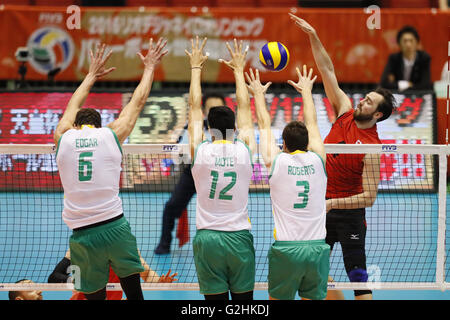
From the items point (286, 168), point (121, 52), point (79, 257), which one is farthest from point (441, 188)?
point (121, 52)

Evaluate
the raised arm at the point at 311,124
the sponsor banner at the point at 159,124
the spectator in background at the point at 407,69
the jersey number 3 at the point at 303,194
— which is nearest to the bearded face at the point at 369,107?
the raised arm at the point at 311,124

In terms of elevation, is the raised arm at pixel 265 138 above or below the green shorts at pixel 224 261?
above

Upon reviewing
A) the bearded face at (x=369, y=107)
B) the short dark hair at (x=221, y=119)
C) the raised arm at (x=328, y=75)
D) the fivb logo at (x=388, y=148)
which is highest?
the raised arm at (x=328, y=75)

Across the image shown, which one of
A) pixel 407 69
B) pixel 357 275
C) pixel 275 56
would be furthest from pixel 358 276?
pixel 407 69

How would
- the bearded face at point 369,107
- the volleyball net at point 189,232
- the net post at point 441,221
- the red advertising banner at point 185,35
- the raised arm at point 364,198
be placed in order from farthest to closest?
the red advertising banner at point 185,35 → the net post at point 441,221 → the volleyball net at point 189,232 → the bearded face at point 369,107 → the raised arm at point 364,198

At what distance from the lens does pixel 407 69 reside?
485 inches

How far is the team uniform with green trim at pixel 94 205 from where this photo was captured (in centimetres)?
493

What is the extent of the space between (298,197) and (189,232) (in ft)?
14.7

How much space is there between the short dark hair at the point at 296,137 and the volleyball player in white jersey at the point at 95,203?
4.48ft

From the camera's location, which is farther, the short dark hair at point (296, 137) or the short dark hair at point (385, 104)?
the short dark hair at point (385, 104)

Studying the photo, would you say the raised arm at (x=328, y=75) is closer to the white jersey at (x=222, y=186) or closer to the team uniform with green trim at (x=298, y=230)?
the team uniform with green trim at (x=298, y=230)

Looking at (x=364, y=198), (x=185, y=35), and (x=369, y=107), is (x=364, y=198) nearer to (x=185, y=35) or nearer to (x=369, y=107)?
(x=369, y=107)

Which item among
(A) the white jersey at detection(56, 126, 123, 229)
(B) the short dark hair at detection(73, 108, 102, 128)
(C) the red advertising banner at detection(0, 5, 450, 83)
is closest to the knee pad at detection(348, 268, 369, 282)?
(A) the white jersey at detection(56, 126, 123, 229)
